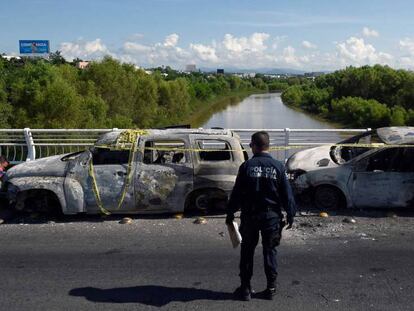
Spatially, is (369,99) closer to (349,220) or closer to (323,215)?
(323,215)

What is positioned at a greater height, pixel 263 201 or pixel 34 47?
pixel 34 47

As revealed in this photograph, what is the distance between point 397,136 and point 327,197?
159cm

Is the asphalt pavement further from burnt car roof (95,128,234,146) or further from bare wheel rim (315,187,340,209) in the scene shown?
burnt car roof (95,128,234,146)

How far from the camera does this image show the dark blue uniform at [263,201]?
457cm

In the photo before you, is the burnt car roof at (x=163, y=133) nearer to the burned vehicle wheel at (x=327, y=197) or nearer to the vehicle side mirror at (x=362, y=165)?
the burned vehicle wheel at (x=327, y=197)

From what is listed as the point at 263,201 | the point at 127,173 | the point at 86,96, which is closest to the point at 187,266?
the point at 263,201

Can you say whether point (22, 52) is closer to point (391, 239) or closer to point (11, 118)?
point (11, 118)

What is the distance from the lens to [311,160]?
27.8 feet

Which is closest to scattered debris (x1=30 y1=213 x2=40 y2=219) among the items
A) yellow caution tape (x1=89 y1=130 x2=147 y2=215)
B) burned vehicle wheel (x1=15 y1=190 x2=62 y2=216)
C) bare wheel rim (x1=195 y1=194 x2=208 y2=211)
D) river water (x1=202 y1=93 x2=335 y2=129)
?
burned vehicle wheel (x1=15 y1=190 x2=62 y2=216)

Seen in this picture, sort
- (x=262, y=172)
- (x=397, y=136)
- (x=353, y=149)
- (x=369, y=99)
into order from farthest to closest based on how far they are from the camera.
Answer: (x=369, y=99) → (x=353, y=149) → (x=397, y=136) → (x=262, y=172)

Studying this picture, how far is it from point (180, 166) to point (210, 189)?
0.61 metres

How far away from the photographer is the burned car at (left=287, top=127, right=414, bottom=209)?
7.91 meters

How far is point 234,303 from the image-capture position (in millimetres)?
4773

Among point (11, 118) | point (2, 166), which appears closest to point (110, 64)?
point (11, 118)
